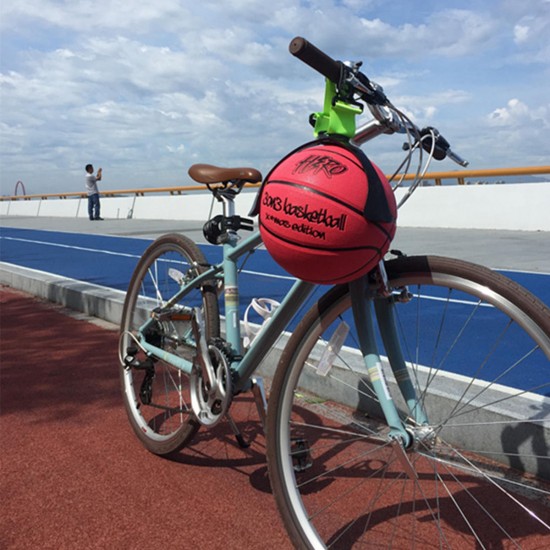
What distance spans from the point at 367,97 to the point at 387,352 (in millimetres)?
886

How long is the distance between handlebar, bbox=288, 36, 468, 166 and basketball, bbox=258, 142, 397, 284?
0.16 metres

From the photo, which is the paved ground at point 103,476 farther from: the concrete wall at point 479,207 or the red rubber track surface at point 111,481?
the concrete wall at point 479,207

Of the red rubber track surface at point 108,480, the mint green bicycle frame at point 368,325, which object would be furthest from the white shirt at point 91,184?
the mint green bicycle frame at point 368,325

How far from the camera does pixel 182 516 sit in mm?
2824

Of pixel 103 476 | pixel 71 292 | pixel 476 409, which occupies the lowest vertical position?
pixel 103 476

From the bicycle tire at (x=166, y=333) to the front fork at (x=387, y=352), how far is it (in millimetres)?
1086

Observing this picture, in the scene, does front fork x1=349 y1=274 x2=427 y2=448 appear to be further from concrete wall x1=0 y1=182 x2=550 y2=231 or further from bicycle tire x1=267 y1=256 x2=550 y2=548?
concrete wall x1=0 y1=182 x2=550 y2=231

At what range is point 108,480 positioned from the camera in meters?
3.18

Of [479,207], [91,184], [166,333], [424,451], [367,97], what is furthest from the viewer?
[91,184]

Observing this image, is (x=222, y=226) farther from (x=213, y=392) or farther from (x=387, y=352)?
(x=387, y=352)

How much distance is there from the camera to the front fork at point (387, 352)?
2191 millimetres

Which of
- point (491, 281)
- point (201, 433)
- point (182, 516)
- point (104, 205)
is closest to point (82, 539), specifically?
point (182, 516)

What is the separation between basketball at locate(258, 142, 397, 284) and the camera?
1941mm

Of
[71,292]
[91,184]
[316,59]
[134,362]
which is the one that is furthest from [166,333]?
[91,184]
